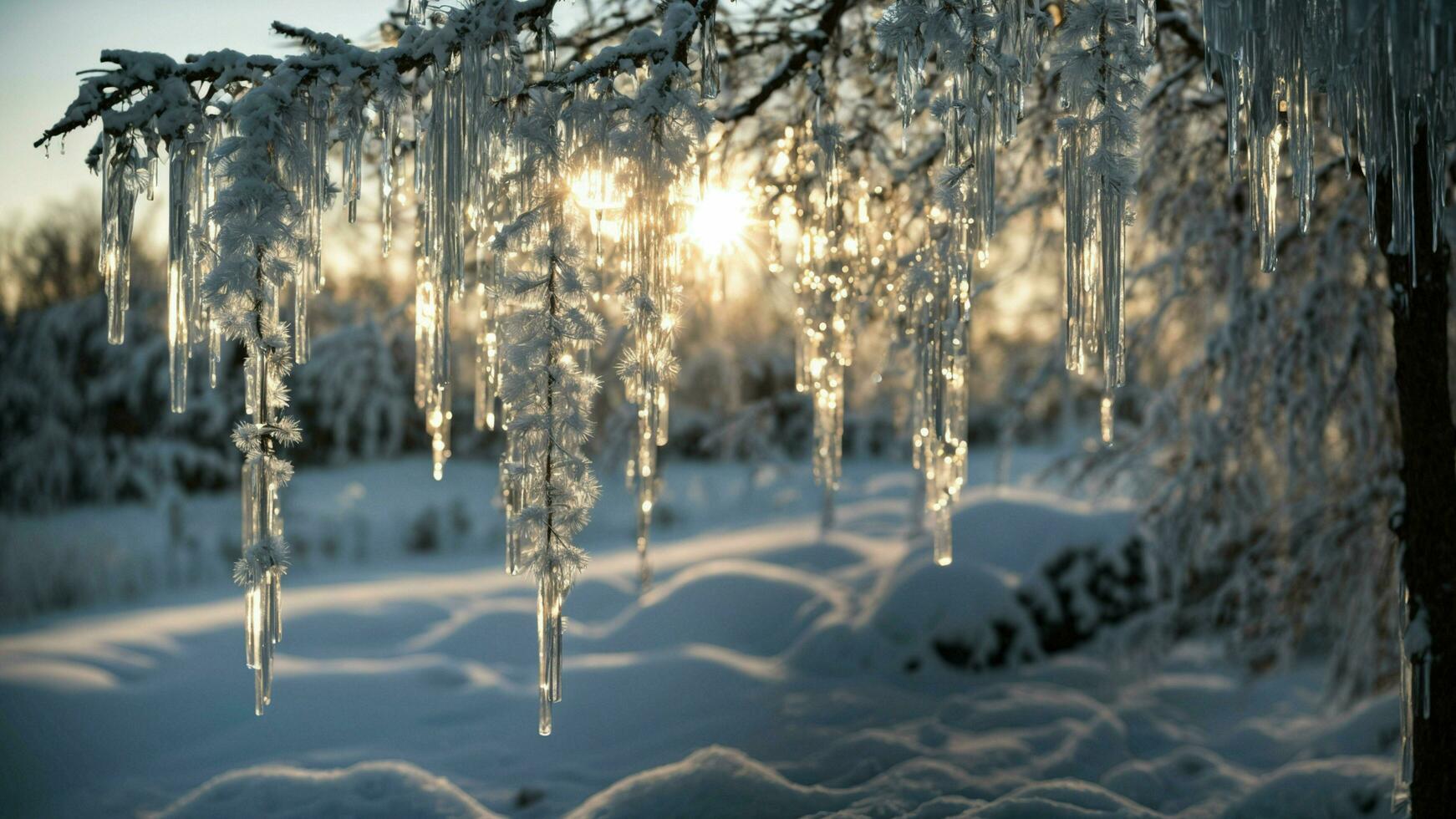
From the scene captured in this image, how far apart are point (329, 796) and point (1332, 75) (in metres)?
4.80

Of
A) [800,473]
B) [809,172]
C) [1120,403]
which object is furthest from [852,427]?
[809,172]

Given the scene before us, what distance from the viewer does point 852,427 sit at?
53.3 feet

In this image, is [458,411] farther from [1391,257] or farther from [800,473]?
[1391,257]

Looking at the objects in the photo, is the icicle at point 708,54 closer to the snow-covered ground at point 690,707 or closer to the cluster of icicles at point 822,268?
the cluster of icicles at point 822,268

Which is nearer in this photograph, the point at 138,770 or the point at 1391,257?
the point at 1391,257

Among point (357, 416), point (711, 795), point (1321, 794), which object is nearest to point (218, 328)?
point (711, 795)

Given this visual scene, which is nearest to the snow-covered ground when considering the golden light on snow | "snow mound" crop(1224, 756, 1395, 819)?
"snow mound" crop(1224, 756, 1395, 819)

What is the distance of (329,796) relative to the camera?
4.56 meters

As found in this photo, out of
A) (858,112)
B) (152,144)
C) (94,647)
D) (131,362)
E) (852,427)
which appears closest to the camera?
(152,144)

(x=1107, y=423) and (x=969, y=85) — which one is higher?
(x=969, y=85)

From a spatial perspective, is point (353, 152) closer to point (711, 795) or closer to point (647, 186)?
point (647, 186)

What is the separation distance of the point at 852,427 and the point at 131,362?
448 inches

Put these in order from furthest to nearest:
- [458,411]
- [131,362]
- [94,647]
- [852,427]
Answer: [458,411] < [852,427] < [131,362] < [94,647]

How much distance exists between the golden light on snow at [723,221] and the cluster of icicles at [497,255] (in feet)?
3.70
